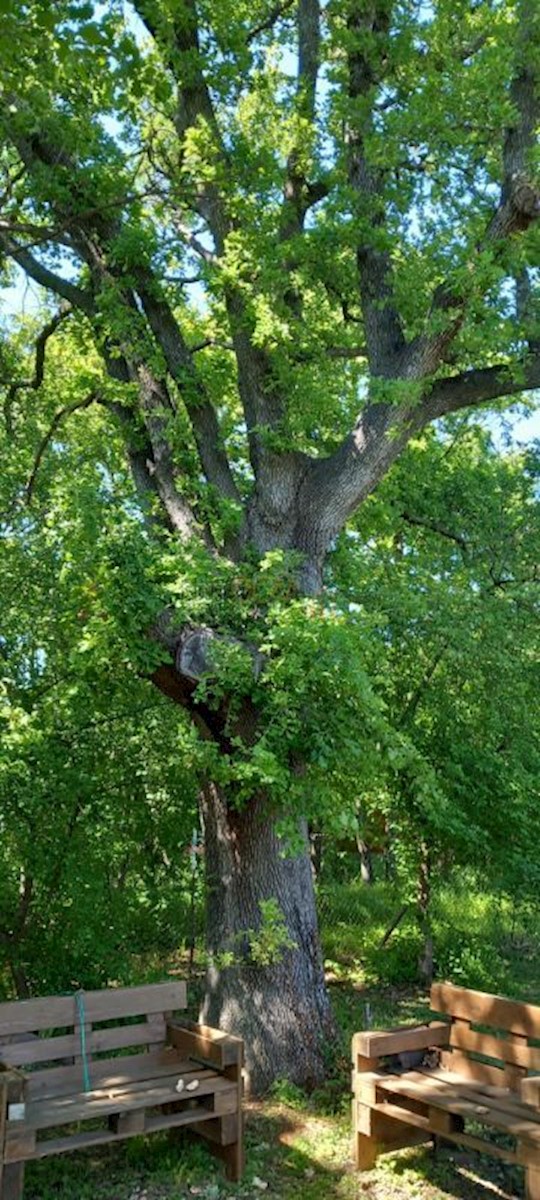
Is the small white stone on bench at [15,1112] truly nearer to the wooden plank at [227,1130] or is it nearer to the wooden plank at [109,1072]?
the wooden plank at [109,1072]

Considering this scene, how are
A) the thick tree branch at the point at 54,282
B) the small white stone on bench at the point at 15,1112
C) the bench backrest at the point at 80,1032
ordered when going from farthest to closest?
the thick tree branch at the point at 54,282, the bench backrest at the point at 80,1032, the small white stone on bench at the point at 15,1112

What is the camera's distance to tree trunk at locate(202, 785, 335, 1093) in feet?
23.1

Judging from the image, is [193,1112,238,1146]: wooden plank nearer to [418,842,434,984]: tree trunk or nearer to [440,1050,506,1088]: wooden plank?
[440,1050,506,1088]: wooden plank

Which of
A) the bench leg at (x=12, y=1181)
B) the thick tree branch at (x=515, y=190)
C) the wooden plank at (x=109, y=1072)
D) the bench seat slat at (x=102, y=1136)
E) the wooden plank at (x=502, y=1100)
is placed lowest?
the bench leg at (x=12, y=1181)

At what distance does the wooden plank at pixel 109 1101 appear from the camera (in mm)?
5074

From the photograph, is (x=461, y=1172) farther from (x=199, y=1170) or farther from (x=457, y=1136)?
(x=199, y=1170)

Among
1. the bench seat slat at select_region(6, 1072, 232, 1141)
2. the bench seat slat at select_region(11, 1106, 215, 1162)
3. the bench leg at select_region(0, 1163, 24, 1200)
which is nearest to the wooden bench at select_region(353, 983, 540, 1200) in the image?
the bench seat slat at select_region(6, 1072, 232, 1141)

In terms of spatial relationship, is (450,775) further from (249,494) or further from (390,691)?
(249,494)

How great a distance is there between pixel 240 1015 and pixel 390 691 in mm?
3674

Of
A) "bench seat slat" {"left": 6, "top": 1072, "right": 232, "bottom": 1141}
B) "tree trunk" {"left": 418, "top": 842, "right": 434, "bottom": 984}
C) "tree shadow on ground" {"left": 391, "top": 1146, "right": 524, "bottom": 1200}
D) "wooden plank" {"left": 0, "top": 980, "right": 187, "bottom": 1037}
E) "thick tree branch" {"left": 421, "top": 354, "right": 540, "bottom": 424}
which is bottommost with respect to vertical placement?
"tree shadow on ground" {"left": 391, "top": 1146, "right": 524, "bottom": 1200}

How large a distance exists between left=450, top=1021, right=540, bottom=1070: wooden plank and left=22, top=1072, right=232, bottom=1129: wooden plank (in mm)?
1374

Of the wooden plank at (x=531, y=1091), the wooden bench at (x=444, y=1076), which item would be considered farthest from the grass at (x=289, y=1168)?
the wooden plank at (x=531, y=1091)

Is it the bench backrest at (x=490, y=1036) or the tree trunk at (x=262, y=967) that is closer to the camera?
the bench backrest at (x=490, y=1036)

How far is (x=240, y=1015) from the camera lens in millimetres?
7121
